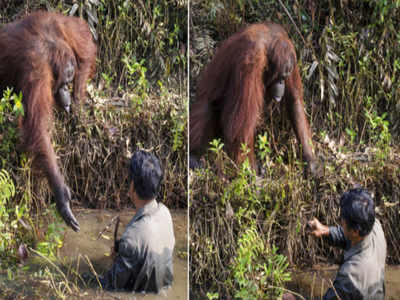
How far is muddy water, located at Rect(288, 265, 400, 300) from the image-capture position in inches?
68.4

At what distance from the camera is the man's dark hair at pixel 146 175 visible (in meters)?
1.75

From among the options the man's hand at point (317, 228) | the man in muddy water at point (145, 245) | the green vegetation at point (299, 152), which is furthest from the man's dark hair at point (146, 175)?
the man's hand at point (317, 228)

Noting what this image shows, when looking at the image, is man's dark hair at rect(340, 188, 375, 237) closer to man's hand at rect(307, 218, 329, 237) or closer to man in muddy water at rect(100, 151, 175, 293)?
man's hand at rect(307, 218, 329, 237)

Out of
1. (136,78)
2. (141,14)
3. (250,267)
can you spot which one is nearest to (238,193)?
(250,267)

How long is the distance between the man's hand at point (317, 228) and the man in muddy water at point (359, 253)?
0.18 ft

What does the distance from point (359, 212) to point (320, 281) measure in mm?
269

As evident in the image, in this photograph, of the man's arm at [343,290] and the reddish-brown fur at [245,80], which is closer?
the man's arm at [343,290]

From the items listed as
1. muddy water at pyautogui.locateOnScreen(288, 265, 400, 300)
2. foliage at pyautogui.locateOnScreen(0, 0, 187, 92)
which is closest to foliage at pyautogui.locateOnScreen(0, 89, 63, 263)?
foliage at pyautogui.locateOnScreen(0, 0, 187, 92)

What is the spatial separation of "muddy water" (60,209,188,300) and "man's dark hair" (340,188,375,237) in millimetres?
521

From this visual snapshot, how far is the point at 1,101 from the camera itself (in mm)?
1895

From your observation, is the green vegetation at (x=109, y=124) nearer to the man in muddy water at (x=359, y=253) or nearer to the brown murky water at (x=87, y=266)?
the brown murky water at (x=87, y=266)

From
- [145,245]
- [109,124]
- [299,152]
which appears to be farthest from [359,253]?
[109,124]

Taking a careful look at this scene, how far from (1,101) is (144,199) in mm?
625

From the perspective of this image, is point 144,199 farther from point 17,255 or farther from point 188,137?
point 17,255
